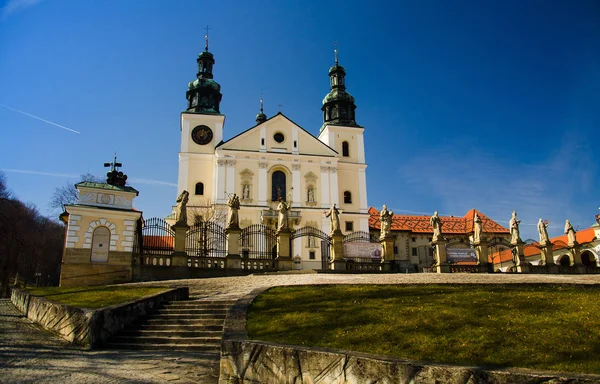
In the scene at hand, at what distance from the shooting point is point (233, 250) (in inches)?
850

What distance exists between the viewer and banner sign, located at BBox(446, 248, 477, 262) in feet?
80.5

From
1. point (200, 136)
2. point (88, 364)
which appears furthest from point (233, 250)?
point (200, 136)

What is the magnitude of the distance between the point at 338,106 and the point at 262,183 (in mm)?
13640

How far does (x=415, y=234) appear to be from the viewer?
53.4 m

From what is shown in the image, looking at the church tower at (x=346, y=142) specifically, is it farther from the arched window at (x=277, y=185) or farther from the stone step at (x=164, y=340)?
the stone step at (x=164, y=340)

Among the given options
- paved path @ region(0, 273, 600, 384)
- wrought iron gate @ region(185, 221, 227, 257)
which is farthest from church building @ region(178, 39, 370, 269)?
paved path @ region(0, 273, 600, 384)

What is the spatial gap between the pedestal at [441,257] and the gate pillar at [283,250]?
7.90 m

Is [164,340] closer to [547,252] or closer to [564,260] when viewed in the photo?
[547,252]

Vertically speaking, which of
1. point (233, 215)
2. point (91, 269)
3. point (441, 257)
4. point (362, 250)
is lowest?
point (91, 269)

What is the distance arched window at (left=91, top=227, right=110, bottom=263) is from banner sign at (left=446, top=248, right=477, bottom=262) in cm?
1695

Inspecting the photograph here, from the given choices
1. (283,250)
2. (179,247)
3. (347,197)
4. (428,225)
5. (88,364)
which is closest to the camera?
(88,364)

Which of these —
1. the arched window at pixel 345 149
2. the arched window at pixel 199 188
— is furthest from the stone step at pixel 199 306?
the arched window at pixel 345 149

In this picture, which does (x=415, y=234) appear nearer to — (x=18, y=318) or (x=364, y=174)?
(x=364, y=174)

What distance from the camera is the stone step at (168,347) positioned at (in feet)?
27.7
